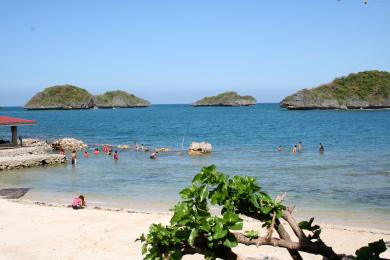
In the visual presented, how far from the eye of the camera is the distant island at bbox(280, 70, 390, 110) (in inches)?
6934

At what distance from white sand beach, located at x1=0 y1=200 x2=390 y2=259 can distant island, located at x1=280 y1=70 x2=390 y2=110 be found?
169 m

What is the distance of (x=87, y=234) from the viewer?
15344 millimetres

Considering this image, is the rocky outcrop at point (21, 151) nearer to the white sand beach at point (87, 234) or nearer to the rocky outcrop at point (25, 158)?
the rocky outcrop at point (25, 158)

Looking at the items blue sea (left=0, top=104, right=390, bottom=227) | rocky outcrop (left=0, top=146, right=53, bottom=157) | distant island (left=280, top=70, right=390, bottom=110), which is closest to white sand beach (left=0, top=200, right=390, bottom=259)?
blue sea (left=0, top=104, right=390, bottom=227)

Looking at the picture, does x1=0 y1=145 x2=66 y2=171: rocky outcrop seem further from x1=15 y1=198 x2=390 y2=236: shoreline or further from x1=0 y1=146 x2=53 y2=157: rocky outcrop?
x1=15 y1=198 x2=390 y2=236: shoreline

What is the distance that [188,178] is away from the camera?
29938 millimetres

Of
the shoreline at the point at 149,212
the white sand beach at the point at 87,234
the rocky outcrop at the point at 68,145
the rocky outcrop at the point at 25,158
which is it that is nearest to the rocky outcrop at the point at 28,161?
the rocky outcrop at the point at 25,158

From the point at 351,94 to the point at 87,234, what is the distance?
572 ft

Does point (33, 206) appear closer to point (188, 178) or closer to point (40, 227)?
point (40, 227)

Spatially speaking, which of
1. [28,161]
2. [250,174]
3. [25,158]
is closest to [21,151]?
[25,158]

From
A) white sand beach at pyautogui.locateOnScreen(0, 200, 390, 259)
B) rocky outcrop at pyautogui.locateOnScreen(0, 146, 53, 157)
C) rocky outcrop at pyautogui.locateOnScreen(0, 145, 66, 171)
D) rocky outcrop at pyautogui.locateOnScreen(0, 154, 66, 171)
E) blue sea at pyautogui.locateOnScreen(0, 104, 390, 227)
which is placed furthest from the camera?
rocky outcrop at pyautogui.locateOnScreen(0, 146, 53, 157)

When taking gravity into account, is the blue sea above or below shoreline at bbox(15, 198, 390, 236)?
below

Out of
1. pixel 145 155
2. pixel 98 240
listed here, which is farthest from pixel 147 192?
pixel 145 155

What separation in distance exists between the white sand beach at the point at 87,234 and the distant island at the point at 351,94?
169m
